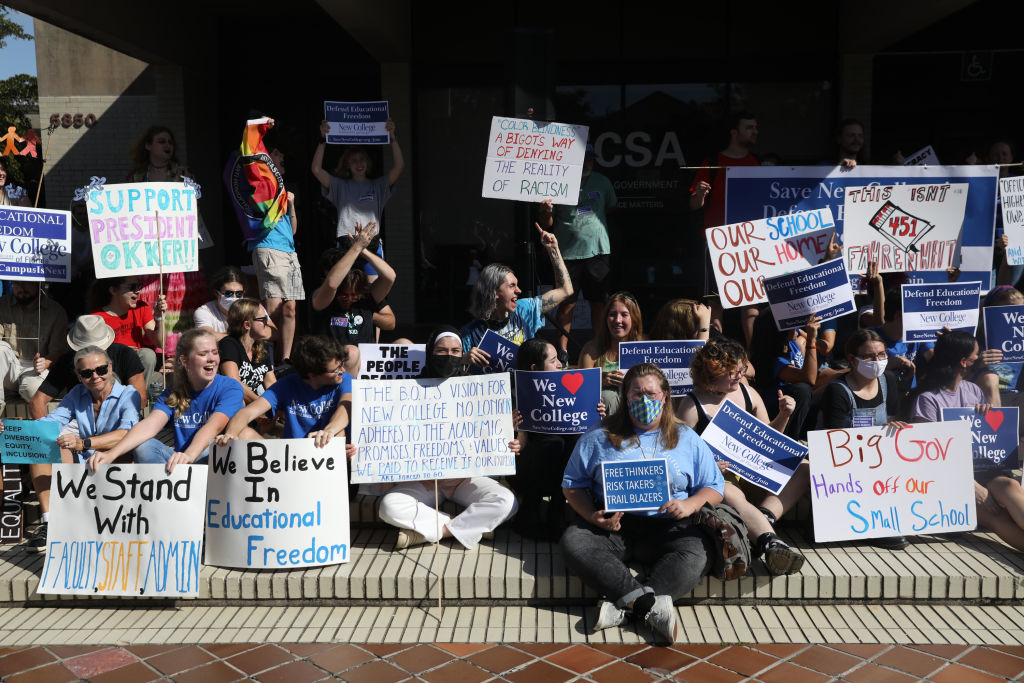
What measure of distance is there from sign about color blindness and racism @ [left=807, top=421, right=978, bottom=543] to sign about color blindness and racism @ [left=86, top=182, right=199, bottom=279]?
4.81 meters

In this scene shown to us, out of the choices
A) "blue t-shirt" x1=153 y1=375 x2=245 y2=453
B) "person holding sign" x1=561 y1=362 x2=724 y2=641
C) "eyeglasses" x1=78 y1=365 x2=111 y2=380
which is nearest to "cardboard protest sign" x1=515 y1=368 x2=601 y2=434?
"person holding sign" x1=561 y1=362 x2=724 y2=641

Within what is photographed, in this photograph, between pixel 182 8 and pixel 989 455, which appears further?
pixel 182 8

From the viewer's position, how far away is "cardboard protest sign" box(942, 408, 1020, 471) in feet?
17.1

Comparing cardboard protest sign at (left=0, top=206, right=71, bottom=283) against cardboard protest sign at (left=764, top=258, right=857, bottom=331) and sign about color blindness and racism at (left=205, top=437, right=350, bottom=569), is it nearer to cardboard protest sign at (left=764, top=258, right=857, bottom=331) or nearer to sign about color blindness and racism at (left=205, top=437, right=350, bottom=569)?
sign about color blindness and racism at (left=205, top=437, right=350, bottom=569)

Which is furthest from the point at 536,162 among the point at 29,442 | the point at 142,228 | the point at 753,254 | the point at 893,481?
the point at 29,442

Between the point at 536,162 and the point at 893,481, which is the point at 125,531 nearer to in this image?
the point at 536,162

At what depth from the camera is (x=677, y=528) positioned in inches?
177

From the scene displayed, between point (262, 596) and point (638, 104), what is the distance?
24.3ft

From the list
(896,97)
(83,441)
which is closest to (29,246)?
(83,441)

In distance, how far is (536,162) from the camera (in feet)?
20.9

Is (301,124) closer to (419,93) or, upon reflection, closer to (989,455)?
(419,93)

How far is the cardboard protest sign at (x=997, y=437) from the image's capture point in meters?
5.22

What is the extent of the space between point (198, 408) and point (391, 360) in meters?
1.25

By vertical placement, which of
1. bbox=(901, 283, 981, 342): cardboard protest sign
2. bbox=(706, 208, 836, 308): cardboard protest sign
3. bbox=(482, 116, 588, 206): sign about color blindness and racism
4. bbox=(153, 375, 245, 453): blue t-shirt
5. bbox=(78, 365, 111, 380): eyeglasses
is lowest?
bbox=(153, 375, 245, 453): blue t-shirt
